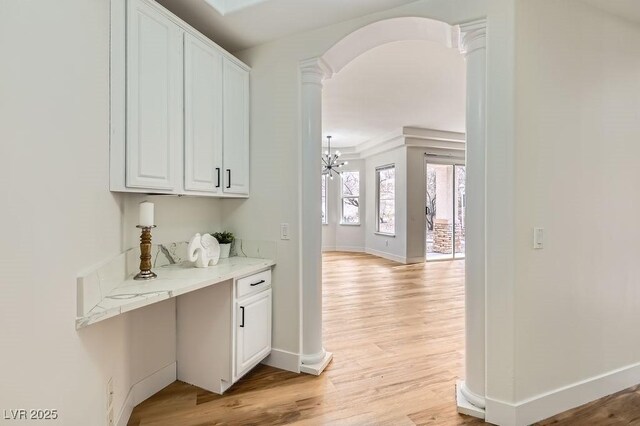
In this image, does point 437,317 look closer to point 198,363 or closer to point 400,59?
point 198,363

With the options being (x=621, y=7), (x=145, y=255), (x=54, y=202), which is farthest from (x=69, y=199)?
(x=621, y=7)

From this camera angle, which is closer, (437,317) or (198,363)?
(198,363)

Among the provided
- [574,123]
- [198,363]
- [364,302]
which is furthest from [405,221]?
[198,363]

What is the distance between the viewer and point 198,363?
220cm

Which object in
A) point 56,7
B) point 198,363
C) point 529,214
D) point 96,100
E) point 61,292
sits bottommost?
point 198,363

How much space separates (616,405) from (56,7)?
367cm

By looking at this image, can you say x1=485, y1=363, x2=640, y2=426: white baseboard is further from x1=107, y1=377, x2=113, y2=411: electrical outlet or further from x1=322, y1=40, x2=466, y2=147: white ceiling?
x1=322, y1=40, x2=466, y2=147: white ceiling

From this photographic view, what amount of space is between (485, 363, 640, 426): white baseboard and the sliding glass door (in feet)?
17.0

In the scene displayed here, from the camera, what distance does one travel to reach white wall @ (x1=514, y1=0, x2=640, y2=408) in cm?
187

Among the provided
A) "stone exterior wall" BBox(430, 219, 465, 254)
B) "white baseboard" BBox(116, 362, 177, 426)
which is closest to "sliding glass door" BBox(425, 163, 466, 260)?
"stone exterior wall" BBox(430, 219, 465, 254)

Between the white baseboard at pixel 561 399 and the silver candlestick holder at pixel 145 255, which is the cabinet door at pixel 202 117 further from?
the white baseboard at pixel 561 399

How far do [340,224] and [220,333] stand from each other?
7231 millimetres

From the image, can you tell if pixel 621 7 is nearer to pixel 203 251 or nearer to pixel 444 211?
pixel 203 251

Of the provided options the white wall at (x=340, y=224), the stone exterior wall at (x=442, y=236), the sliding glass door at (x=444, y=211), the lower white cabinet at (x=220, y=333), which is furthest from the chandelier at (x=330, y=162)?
the lower white cabinet at (x=220, y=333)
